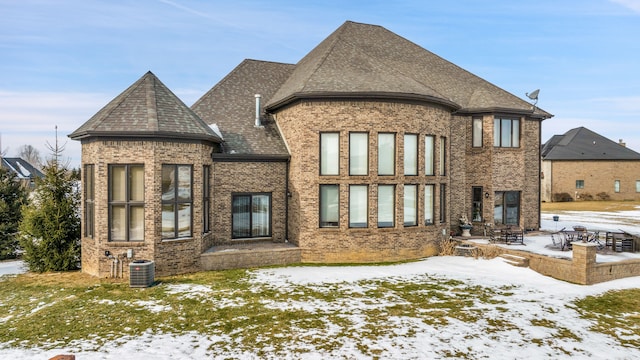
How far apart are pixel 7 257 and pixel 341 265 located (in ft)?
62.9

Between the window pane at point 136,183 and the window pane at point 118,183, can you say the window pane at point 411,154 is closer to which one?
the window pane at point 136,183

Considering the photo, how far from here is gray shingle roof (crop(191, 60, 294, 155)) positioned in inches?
703

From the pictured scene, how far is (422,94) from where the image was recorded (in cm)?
1623

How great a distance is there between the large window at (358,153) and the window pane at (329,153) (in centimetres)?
60

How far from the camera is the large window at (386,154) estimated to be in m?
16.4

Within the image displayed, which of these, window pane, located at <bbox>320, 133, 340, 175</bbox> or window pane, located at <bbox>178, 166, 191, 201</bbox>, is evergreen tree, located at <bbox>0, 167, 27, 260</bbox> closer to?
window pane, located at <bbox>178, 166, 191, 201</bbox>

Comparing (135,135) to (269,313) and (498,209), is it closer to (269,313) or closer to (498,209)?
(269,313)

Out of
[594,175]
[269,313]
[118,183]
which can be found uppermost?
[594,175]

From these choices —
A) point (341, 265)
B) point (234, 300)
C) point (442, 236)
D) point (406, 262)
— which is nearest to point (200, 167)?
point (234, 300)

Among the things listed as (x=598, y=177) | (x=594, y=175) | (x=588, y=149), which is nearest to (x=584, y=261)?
(x=594, y=175)

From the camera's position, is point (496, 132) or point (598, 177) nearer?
point (496, 132)

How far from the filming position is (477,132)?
20.8 meters

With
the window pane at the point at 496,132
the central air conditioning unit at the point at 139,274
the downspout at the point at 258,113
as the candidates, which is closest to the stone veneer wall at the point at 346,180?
the downspout at the point at 258,113

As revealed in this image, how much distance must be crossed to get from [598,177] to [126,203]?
203 feet
